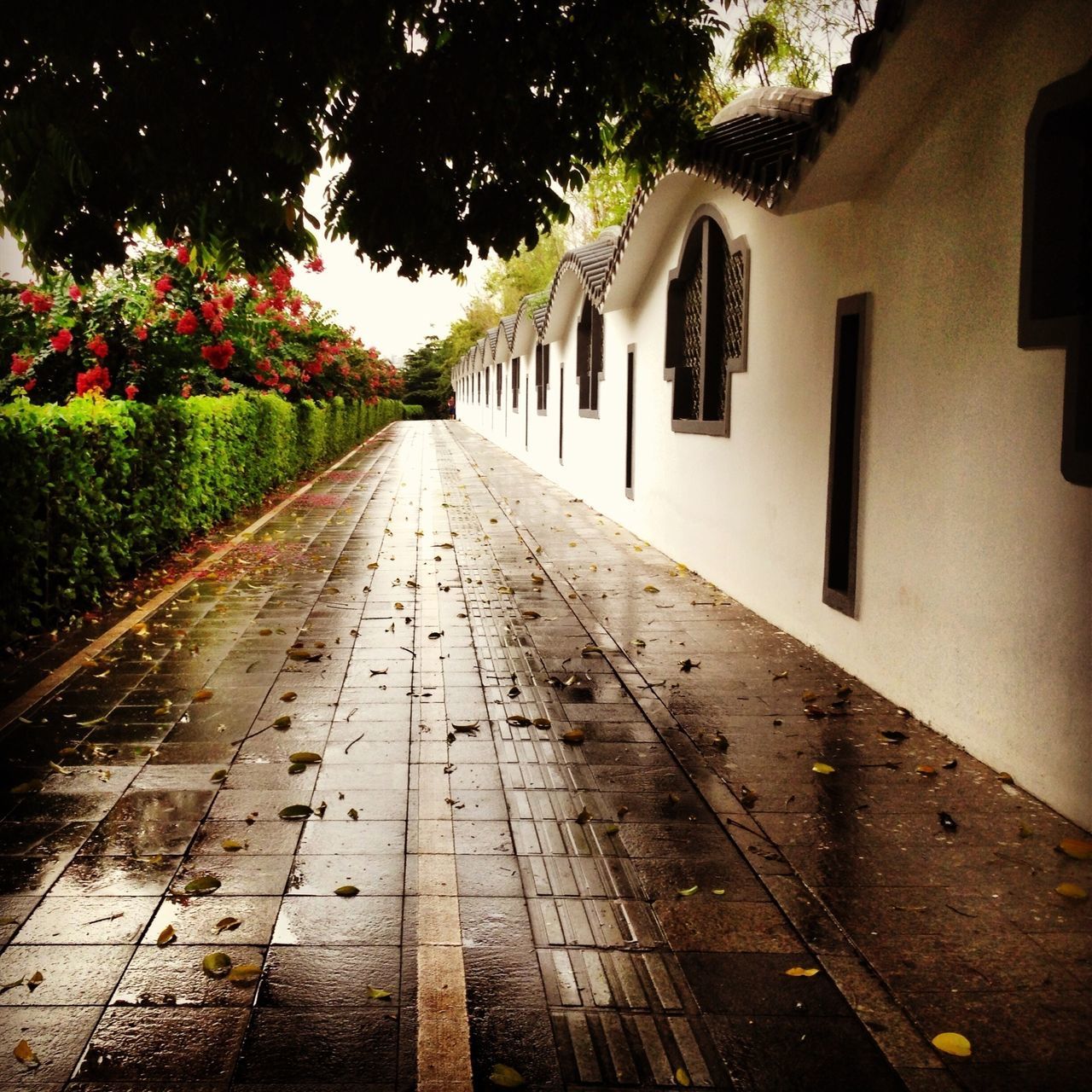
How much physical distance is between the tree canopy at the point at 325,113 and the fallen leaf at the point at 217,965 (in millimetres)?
4136

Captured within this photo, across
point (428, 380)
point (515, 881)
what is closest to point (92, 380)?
point (515, 881)

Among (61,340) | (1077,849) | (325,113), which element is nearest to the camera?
(1077,849)

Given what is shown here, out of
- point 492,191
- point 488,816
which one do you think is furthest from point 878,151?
point 488,816

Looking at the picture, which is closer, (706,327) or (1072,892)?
(1072,892)

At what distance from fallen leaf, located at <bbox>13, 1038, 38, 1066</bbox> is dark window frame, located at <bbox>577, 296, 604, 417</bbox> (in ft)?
48.0

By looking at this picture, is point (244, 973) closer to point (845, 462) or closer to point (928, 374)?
point (928, 374)

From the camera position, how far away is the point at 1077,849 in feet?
14.2

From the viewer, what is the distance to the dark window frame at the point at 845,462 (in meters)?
6.96

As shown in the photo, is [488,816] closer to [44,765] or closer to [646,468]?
[44,765]

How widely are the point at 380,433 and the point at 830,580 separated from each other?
47.0m

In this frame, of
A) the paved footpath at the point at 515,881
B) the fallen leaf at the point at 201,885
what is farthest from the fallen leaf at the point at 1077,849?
the fallen leaf at the point at 201,885

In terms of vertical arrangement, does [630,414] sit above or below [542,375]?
below

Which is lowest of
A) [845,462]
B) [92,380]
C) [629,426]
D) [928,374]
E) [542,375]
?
[845,462]

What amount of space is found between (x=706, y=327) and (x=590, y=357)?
818 cm
